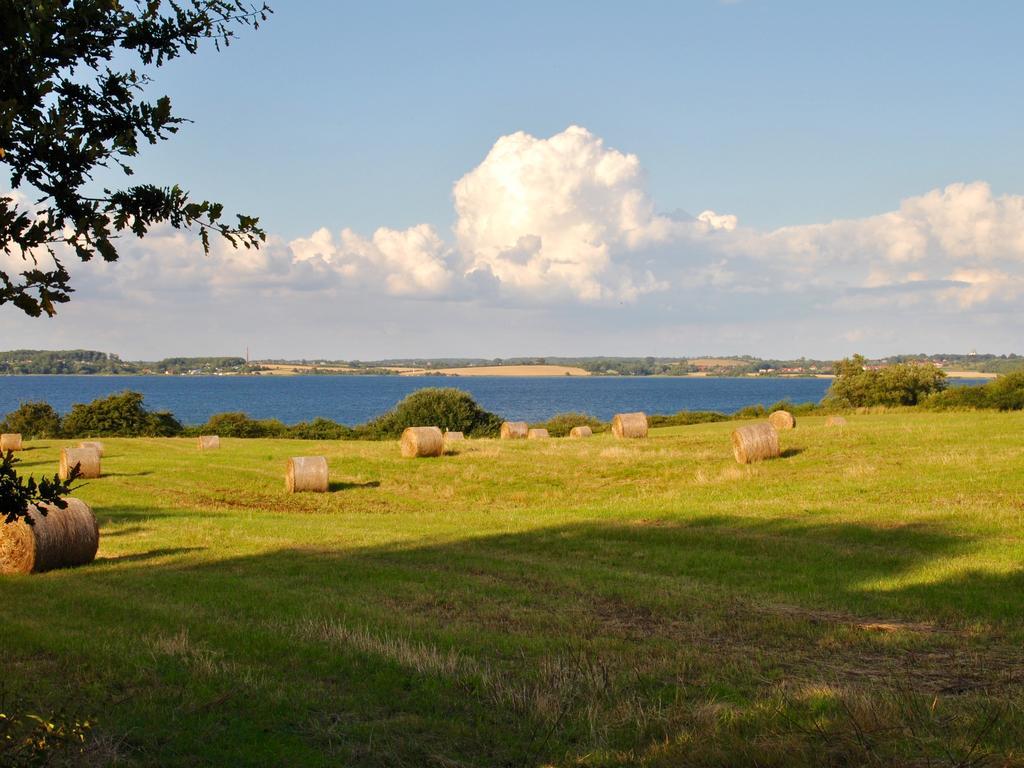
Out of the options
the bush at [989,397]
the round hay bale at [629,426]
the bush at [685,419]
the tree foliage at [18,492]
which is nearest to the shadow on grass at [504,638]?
the tree foliage at [18,492]

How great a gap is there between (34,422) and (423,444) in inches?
1971

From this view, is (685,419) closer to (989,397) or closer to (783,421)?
(989,397)

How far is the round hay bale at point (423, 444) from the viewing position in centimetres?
3712

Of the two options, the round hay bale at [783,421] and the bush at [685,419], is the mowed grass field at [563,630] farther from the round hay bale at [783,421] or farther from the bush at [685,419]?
the bush at [685,419]

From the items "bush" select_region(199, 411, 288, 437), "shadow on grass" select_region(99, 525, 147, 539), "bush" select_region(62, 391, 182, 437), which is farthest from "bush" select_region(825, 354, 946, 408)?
"shadow on grass" select_region(99, 525, 147, 539)

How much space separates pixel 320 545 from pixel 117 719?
1182 cm

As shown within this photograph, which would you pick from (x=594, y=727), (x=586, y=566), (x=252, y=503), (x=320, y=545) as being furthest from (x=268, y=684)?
(x=252, y=503)

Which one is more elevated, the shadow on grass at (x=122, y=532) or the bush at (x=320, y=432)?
the shadow on grass at (x=122, y=532)

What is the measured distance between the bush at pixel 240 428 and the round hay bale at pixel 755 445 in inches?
1860

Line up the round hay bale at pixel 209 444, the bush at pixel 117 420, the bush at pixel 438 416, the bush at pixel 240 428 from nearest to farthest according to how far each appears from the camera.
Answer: the round hay bale at pixel 209 444
the bush at pixel 117 420
the bush at pixel 240 428
the bush at pixel 438 416

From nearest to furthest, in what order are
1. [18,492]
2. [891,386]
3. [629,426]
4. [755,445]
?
1. [18,492]
2. [755,445]
3. [629,426]
4. [891,386]

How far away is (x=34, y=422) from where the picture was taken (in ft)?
243

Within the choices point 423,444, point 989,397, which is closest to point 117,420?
point 423,444

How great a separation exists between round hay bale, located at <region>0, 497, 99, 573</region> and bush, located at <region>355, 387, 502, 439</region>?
5423 centimetres
